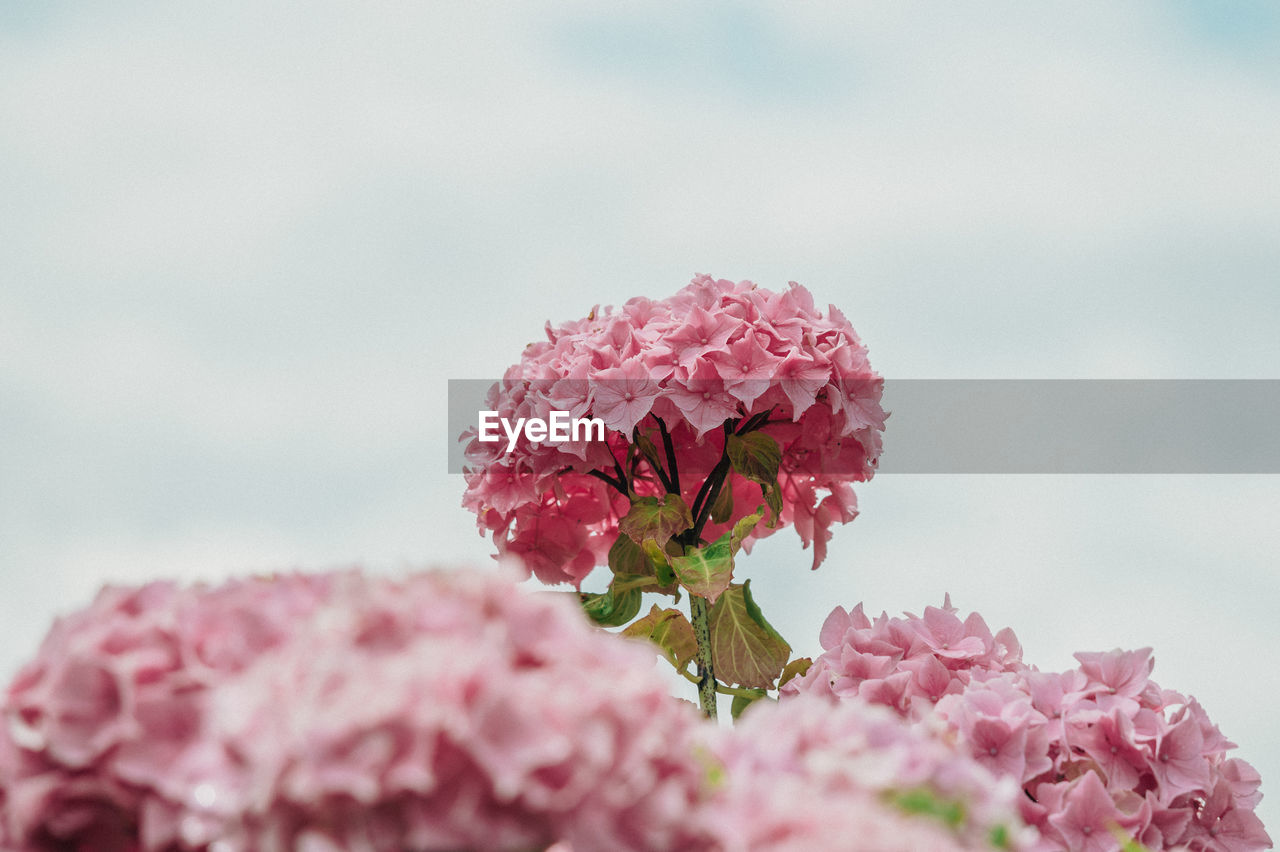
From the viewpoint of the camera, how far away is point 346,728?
0.64 meters

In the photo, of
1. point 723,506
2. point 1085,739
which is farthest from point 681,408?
point 1085,739

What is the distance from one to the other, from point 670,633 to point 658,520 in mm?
261

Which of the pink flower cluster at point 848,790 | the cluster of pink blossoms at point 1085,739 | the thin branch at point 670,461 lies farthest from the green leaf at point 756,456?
the pink flower cluster at point 848,790

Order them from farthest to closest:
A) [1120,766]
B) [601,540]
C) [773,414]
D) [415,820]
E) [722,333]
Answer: [601,540] < [773,414] < [722,333] < [1120,766] < [415,820]

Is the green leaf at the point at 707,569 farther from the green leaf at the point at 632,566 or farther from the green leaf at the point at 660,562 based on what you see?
the green leaf at the point at 632,566

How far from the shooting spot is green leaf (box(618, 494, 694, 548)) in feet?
6.36

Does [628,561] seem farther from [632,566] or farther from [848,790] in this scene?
[848,790]

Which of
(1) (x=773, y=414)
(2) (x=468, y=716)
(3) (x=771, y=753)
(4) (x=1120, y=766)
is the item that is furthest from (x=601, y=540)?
(2) (x=468, y=716)

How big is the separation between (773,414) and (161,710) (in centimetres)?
148

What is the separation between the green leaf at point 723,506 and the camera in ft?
6.91

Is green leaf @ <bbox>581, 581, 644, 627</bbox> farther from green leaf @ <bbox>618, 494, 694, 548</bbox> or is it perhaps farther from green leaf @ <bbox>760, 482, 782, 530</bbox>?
green leaf @ <bbox>760, 482, 782, 530</bbox>

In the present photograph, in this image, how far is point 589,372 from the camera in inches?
76.2

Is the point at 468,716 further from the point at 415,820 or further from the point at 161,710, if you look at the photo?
the point at 161,710

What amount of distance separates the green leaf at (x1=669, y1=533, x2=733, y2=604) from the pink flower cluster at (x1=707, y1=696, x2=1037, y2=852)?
0.96m
